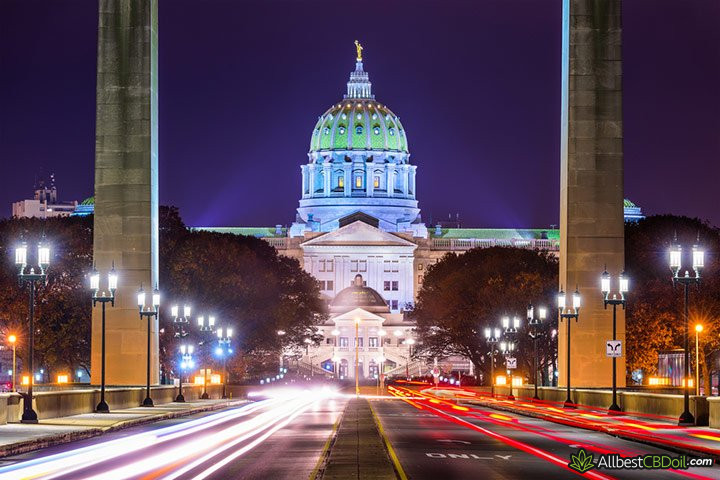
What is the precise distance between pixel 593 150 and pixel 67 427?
1199 inches

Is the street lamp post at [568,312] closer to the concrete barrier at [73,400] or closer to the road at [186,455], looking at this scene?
the concrete barrier at [73,400]

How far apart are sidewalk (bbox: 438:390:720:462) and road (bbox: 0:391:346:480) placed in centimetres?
732

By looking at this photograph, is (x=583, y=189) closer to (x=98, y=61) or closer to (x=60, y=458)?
(x=98, y=61)

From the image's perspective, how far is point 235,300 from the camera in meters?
117

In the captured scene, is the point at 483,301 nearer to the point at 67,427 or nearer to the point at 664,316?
the point at 664,316

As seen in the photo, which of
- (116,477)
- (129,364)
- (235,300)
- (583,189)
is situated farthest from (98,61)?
(235,300)

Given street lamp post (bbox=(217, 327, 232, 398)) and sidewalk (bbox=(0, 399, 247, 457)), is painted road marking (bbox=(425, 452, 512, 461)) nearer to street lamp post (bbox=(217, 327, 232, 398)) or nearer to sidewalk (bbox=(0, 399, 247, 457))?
sidewalk (bbox=(0, 399, 247, 457))


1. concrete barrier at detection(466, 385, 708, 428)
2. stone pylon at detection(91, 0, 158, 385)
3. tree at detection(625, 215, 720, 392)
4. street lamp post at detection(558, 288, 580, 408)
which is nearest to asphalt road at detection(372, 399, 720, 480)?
concrete barrier at detection(466, 385, 708, 428)

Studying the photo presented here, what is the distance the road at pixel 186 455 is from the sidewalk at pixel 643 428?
24.0ft

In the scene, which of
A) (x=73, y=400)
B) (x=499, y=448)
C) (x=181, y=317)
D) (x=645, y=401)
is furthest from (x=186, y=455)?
(x=181, y=317)

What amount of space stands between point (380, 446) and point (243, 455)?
115 inches

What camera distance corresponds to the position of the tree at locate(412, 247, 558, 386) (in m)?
113

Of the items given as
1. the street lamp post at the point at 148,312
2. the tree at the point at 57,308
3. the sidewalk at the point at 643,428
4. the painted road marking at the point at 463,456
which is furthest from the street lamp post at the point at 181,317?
the painted road marking at the point at 463,456

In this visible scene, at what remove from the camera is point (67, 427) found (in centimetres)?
3991
